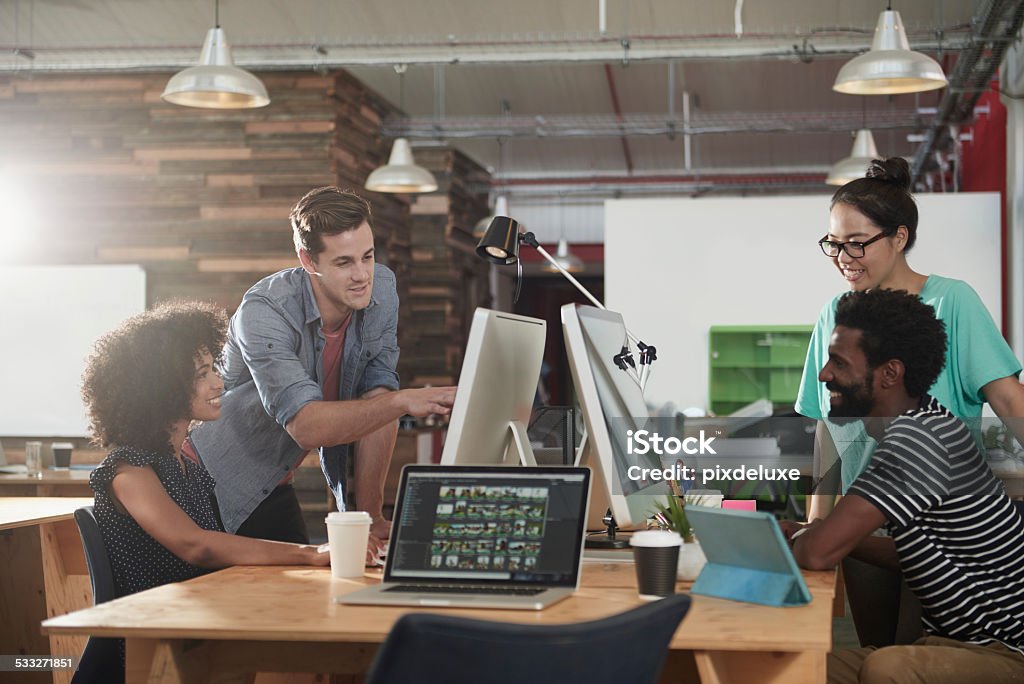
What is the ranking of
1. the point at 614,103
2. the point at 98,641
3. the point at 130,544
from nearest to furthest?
→ the point at 98,641, the point at 130,544, the point at 614,103

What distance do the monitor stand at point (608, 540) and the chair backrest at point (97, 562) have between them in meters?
1.06

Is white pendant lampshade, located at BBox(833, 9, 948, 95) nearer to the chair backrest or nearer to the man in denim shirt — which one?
the man in denim shirt

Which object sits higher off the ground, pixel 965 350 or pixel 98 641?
pixel 965 350

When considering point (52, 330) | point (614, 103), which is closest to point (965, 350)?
point (52, 330)

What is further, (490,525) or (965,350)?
(965,350)

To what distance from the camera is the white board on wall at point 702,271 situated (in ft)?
32.6

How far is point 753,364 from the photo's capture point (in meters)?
10.0

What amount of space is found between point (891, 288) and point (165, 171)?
24.9ft

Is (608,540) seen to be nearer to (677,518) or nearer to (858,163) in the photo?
(677,518)

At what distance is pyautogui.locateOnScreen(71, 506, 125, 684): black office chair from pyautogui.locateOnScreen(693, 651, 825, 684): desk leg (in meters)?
1.28

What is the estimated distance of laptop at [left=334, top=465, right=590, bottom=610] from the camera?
2123 millimetres

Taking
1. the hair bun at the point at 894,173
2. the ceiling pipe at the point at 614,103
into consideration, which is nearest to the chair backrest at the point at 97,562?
the hair bun at the point at 894,173

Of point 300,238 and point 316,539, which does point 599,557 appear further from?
point 316,539

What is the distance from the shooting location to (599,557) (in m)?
2.58
